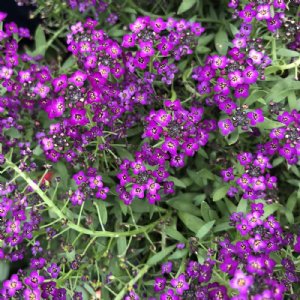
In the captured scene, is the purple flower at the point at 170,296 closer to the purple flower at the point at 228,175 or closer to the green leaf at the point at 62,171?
the purple flower at the point at 228,175

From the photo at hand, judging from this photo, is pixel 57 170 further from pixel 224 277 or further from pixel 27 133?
pixel 224 277

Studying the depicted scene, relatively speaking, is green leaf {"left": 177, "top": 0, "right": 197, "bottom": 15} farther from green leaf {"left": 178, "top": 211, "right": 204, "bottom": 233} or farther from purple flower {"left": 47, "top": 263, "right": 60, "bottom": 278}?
purple flower {"left": 47, "top": 263, "right": 60, "bottom": 278}

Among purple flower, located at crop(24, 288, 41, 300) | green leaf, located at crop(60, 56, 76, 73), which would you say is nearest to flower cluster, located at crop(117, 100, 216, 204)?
purple flower, located at crop(24, 288, 41, 300)

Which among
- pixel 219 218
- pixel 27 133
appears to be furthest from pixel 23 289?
pixel 219 218

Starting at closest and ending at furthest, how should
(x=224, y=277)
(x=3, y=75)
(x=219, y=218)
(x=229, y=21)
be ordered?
1. (x=224, y=277)
2. (x=3, y=75)
3. (x=219, y=218)
4. (x=229, y=21)

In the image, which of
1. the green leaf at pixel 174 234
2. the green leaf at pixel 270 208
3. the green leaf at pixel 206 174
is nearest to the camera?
the green leaf at pixel 270 208

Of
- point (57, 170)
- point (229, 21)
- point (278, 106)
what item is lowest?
point (57, 170)

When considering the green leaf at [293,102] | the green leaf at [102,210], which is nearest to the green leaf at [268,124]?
the green leaf at [293,102]

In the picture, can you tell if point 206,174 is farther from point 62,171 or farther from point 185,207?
point 62,171
